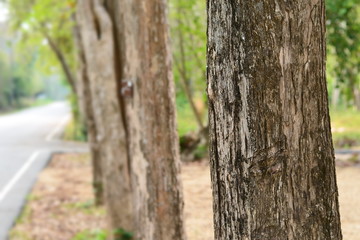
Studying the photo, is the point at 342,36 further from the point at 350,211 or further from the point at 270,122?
the point at 270,122

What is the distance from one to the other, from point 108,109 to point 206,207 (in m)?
2.65

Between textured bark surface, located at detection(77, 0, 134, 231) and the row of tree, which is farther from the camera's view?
textured bark surface, located at detection(77, 0, 134, 231)

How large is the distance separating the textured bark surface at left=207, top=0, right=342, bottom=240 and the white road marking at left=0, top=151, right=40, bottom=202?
11.0 metres

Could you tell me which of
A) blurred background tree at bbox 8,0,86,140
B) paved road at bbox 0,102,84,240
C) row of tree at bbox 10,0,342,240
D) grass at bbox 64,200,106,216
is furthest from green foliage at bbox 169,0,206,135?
blurred background tree at bbox 8,0,86,140

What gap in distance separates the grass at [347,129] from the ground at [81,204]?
4834mm

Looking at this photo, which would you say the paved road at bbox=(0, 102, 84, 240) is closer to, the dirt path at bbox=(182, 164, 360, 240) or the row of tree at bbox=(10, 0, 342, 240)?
the dirt path at bbox=(182, 164, 360, 240)

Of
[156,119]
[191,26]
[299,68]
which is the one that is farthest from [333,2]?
[299,68]

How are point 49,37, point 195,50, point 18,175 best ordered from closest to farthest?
point 195,50
point 18,175
point 49,37

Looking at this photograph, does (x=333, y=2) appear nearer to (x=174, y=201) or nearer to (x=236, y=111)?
(x=174, y=201)

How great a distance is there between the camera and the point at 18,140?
23953 millimetres

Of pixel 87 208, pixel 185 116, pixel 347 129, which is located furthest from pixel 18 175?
pixel 347 129

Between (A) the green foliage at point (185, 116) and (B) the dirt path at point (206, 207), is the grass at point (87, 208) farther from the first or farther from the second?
(B) the dirt path at point (206, 207)

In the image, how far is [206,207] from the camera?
5.19 meters

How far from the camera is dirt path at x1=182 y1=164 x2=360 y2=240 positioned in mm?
4609
